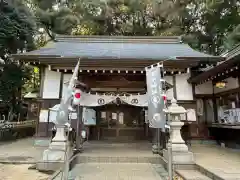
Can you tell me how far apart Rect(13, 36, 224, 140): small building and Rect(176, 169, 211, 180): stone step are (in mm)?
3163

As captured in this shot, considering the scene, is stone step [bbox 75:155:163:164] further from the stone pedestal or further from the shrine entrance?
the shrine entrance

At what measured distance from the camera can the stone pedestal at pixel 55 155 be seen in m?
5.50

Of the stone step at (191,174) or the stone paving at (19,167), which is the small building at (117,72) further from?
the stone step at (191,174)

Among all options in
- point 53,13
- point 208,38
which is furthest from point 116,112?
point 208,38

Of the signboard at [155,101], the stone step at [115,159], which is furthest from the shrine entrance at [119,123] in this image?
the signboard at [155,101]

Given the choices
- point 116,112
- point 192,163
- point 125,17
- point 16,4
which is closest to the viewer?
point 192,163

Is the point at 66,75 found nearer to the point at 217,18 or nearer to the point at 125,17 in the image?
the point at 125,17

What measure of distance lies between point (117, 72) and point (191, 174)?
448 centimetres

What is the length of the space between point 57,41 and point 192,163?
9.88 meters

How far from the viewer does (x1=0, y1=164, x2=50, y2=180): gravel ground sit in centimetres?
480

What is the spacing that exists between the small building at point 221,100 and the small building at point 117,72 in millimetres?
562

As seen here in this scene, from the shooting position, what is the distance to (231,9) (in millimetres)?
16172

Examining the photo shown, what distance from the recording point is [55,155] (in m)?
5.64

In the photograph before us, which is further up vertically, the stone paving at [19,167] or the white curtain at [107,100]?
the white curtain at [107,100]
